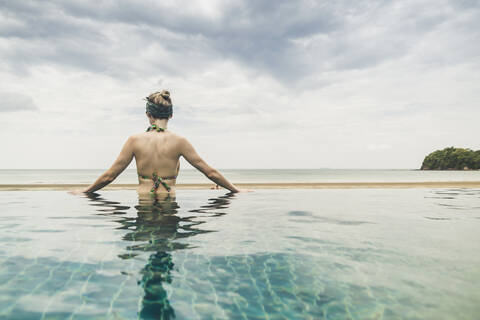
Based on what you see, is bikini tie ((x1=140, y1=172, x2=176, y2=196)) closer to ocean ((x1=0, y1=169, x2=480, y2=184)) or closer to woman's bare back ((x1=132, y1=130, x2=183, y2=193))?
woman's bare back ((x1=132, y1=130, x2=183, y2=193))

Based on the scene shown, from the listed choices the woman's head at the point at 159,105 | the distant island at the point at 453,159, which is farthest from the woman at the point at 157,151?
the distant island at the point at 453,159

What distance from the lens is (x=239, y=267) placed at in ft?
11.1

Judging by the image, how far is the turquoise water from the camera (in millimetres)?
2482

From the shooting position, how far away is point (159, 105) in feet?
22.1

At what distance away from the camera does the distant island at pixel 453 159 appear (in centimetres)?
11738

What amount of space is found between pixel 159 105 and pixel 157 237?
11.0 ft

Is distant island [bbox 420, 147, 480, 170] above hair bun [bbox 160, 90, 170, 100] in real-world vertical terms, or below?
above

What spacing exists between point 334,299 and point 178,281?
1.47 metres

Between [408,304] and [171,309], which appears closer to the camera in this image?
[171,309]

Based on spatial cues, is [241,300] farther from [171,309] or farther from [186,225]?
[186,225]

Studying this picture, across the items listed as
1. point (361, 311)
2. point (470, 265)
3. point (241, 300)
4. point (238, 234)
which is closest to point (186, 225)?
point (238, 234)

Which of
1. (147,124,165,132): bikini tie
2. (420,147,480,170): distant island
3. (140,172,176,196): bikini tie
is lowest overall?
(140,172,176,196): bikini tie

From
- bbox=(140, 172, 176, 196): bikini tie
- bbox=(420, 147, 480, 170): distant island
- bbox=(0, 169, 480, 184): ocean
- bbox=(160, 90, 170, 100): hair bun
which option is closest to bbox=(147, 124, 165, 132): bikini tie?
bbox=(160, 90, 170, 100): hair bun

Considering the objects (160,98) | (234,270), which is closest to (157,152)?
(160,98)
